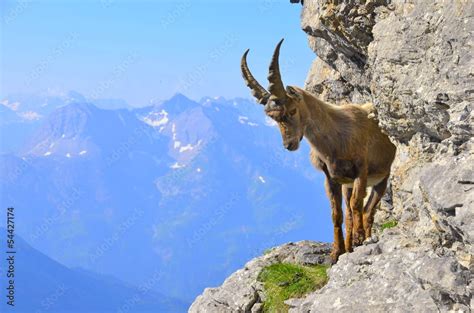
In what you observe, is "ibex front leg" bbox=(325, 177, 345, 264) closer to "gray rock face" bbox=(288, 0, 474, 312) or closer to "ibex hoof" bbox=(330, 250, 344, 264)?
"ibex hoof" bbox=(330, 250, 344, 264)

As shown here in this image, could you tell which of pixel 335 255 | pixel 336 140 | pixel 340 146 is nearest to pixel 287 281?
pixel 335 255

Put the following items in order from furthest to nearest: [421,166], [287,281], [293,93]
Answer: [287,281]
[293,93]
[421,166]

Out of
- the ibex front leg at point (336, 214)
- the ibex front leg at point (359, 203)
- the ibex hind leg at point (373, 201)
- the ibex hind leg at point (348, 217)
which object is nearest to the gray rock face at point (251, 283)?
the ibex front leg at point (336, 214)

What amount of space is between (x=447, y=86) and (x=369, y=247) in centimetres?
432

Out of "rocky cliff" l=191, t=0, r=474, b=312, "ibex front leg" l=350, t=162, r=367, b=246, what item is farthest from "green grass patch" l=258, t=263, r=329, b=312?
"ibex front leg" l=350, t=162, r=367, b=246

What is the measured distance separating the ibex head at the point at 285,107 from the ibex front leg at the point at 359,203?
1.82 m

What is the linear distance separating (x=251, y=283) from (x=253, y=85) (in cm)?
536

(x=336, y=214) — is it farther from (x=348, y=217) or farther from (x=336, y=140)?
(x=336, y=140)

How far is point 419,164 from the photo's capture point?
1196 centimetres

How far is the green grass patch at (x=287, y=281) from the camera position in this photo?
14.6 m

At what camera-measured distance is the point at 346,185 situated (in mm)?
16250

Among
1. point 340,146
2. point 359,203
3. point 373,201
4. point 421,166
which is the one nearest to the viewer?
point 421,166

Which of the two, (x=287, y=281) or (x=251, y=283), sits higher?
(x=251, y=283)

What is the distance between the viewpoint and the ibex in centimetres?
1431
